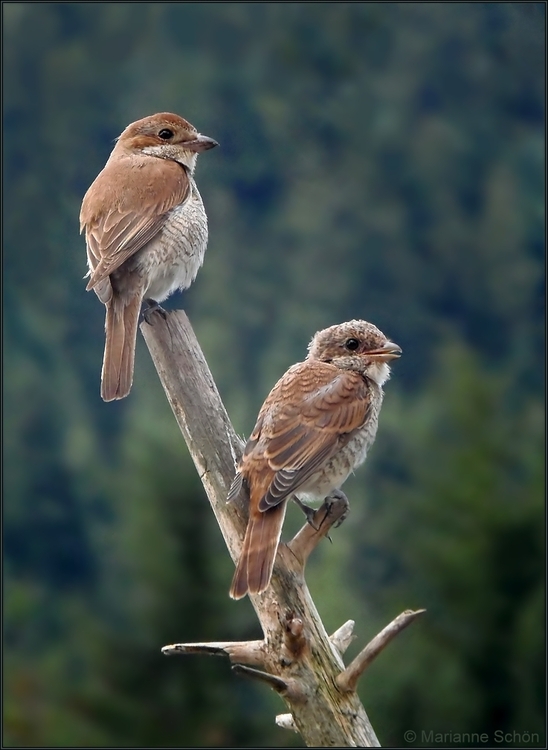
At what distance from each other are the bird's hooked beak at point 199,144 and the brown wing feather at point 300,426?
6.34ft

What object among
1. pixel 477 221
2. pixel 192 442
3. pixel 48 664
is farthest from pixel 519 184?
pixel 192 442

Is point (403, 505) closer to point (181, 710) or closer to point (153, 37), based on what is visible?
point (181, 710)

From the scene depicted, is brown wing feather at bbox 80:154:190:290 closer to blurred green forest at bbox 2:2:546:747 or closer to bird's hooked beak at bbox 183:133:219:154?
bird's hooked beak at bbox 183:133:219:154

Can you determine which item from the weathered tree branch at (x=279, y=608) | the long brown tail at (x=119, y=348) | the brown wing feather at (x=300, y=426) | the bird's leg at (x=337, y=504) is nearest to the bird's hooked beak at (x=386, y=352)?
the brown wing feather at (x=300, y=426)

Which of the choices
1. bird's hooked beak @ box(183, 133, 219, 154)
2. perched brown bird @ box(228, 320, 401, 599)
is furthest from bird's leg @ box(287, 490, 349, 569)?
bird's hooked beak @ box(183, 133, 219, 154)

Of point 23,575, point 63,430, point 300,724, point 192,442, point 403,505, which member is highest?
point 192,442

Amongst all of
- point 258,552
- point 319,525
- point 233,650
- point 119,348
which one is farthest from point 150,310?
point 233,650

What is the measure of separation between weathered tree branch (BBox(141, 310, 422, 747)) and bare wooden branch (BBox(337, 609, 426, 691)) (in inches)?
0.8

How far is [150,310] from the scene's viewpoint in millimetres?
6473

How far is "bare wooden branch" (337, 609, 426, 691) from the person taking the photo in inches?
200

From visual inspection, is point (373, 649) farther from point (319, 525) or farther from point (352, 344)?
point (352, 344)

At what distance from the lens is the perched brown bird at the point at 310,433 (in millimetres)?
5445

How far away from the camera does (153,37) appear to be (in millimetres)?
84000

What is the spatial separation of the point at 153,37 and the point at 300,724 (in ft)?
268
